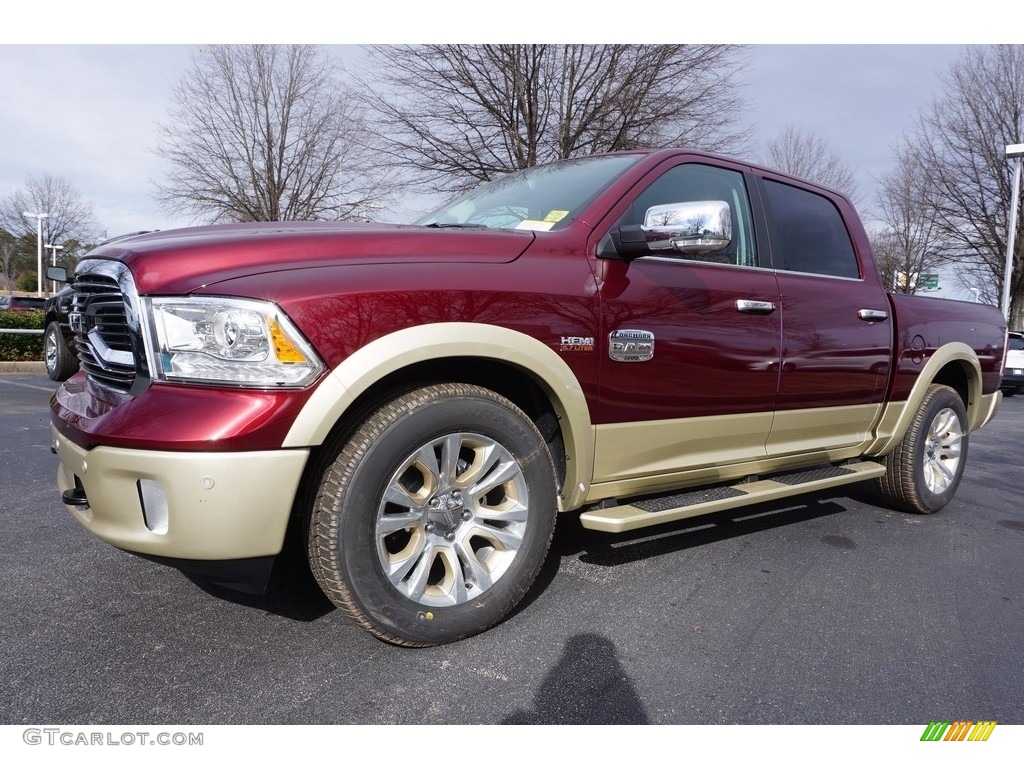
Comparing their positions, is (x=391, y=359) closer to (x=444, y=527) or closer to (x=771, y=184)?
(x=444, y=527)

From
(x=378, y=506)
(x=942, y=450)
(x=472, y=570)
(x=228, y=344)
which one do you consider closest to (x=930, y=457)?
(x=942, y=450)

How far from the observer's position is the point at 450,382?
2.52 meters

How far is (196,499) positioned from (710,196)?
8.71 ft

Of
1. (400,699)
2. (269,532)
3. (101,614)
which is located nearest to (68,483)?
(101,614)

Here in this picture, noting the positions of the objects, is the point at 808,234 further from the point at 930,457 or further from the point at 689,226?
the point at 930,457

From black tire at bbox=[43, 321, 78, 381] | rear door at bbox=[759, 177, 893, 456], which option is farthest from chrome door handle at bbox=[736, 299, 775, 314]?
black tire at bbox=[43, 321, 78, 381]

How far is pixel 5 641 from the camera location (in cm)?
235

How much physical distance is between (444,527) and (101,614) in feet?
4.32

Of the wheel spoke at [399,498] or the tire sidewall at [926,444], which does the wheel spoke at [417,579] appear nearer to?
the wheel spoke at [399,498]

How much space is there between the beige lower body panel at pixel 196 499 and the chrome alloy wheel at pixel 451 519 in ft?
1.11

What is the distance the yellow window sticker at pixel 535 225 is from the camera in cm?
287

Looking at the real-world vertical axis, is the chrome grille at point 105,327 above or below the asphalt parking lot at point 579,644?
above

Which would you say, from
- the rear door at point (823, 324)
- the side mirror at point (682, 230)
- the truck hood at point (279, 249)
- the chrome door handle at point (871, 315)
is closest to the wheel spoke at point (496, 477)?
the truck hood at point (279, 249)

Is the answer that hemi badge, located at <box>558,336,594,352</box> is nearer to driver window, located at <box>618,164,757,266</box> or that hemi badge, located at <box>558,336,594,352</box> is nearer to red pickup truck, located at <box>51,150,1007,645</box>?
red pickup truck, located at <box>51,150,1007,645</box>
